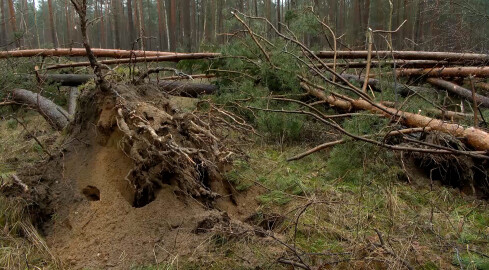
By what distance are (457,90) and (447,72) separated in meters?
0.46

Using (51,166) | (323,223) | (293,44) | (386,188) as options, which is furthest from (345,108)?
(51,166)

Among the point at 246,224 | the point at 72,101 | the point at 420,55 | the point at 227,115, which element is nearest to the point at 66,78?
the point at 72,101

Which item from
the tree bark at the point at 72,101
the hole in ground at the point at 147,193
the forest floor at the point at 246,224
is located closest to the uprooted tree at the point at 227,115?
the hole in ground at the point at 147,193

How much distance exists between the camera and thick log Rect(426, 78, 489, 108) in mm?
6941

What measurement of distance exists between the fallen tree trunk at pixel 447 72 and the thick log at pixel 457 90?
Result: 4.9 inches

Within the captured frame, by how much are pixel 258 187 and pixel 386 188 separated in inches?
49.1

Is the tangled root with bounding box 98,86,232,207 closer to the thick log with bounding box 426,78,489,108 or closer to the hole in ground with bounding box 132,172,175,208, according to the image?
the hole in ground with bounding box 132,172,175,208

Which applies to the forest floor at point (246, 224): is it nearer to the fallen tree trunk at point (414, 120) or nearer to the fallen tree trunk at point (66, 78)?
the fallen tree trunk at point (414, 120)

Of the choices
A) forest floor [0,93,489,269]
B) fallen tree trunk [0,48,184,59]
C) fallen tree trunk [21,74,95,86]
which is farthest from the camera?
fallen tree trunk [0,48,184,59]

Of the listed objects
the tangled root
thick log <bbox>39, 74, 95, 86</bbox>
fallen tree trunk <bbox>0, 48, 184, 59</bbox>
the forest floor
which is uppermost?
fallen tree trunk <bbox>0, 48, 184, 59</bbox>

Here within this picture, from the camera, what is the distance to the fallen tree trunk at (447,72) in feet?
23.6

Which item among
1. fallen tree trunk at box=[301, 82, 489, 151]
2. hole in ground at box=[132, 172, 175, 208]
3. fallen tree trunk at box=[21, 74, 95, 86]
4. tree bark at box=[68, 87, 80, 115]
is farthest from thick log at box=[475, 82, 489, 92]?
fallen tree trunk at box=[21, 74, 95, 86]

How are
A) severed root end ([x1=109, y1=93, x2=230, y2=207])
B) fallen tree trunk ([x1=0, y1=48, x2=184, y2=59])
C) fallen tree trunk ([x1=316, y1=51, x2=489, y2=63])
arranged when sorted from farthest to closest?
fallen tree trunk ([x1=0, y1=48, x2=184, y2=59]) → fallen tree trunk ([x1=316, y1=51, x2=489, y2=63]) → severed root end ([x1=109, y1=93, x2=230, y2=207])

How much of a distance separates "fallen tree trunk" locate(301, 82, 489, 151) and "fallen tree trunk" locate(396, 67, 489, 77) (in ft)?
6.96
